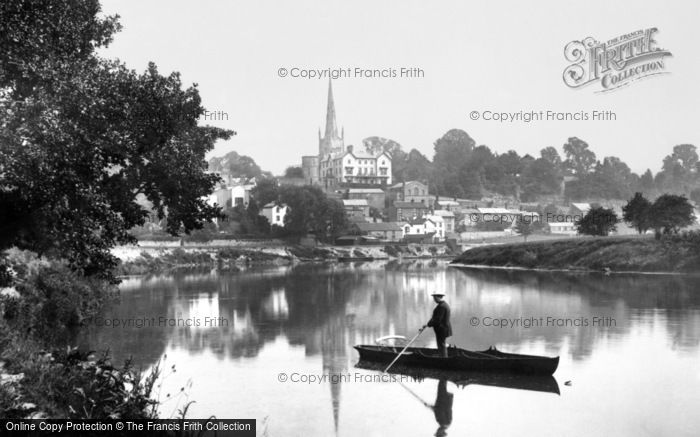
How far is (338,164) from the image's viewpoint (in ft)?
582

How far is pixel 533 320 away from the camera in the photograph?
3306cm

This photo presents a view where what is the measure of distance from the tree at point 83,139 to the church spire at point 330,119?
575 feet

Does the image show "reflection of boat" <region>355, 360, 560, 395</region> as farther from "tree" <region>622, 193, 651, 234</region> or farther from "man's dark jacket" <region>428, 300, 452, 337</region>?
"tree" <region>622, 193, 651, 234</region>

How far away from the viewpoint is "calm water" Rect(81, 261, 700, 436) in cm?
1611

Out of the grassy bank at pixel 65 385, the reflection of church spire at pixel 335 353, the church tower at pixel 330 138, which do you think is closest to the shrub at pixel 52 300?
the grassy bank at pixel 65 385

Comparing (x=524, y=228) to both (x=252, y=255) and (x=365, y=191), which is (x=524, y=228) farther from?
(x=252, y=255)

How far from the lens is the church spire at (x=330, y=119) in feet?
630

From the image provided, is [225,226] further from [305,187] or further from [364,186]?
[364,186]

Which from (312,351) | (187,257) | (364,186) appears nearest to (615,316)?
(312,351)

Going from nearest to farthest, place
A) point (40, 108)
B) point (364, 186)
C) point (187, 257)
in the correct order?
point (40, 108) < point (187, 257) < point (364, 186)

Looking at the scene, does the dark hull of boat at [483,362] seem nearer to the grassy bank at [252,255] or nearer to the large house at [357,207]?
the grassy bank at [252,255]

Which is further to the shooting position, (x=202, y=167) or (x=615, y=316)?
(x=615, y=316)

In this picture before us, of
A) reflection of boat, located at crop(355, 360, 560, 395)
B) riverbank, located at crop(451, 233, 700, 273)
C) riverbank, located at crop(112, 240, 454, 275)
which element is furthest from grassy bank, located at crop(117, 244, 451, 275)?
reflection of boat, located at crop(355, 360, 560, 395)

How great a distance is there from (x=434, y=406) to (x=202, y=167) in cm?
817
